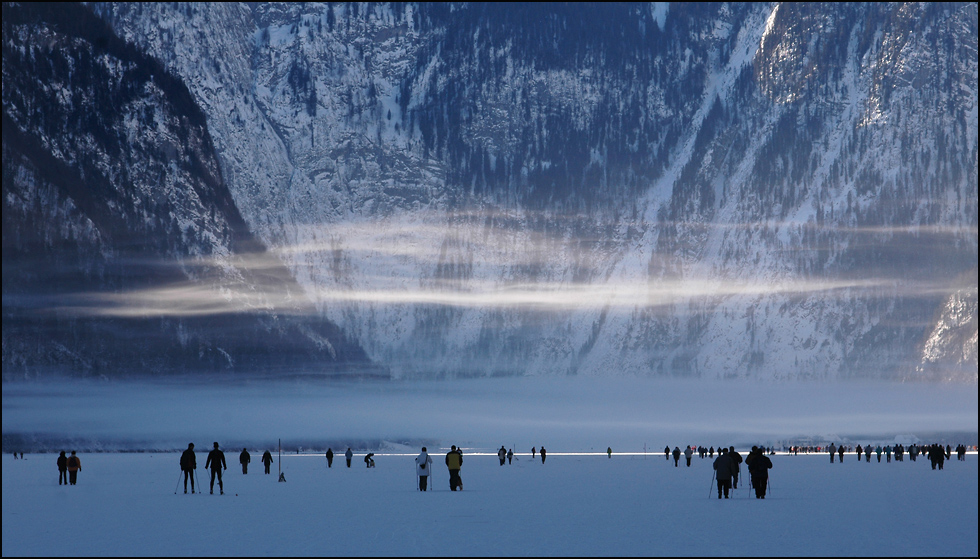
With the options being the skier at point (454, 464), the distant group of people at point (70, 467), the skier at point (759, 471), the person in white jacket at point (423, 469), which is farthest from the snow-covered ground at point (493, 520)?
the distant group of people at point (70, 467)

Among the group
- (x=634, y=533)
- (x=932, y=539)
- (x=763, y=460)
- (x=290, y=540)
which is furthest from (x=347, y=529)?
(x=763, y=460)

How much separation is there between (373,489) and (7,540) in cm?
2436

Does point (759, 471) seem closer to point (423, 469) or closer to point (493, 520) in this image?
point (493, 520)

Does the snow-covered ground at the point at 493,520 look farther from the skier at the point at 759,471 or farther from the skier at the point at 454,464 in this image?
the skier at the point at 454,464

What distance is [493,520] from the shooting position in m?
34.2

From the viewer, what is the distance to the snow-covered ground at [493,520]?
27.2 meters

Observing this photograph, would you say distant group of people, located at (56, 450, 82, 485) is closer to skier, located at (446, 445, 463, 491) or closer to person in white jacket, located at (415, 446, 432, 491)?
person in white jacket, located at (415, 446, 432, 491)

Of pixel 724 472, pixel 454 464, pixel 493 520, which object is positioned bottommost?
pixel 493 520

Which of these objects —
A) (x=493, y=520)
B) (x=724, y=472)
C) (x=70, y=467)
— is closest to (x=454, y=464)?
(x=724, y=472)

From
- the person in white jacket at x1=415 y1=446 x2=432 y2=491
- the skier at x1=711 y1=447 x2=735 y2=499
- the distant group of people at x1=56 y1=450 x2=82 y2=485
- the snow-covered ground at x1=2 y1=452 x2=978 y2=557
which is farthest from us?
the distant group of people at x1=56 y1=450 x2=82 y2=485

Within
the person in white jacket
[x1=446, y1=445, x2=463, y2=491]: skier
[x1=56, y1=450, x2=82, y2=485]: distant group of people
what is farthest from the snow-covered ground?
[x1=56, y1=450, x2=82, y2=485]: distant group of people

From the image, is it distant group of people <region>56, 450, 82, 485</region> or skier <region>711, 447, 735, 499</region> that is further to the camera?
distant group of people <region>56, 450, 82, 485</region>

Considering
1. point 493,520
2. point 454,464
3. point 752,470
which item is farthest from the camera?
point 454,464

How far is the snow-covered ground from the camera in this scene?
2720cm
